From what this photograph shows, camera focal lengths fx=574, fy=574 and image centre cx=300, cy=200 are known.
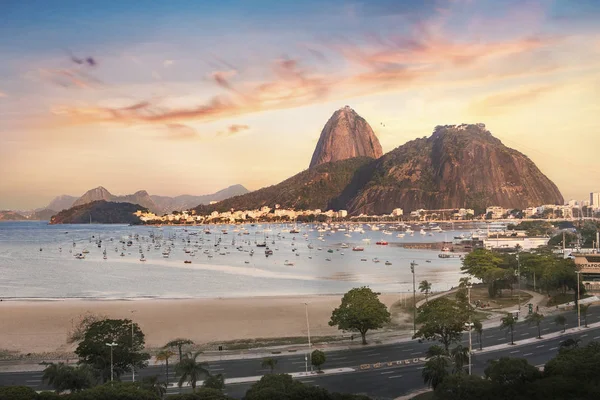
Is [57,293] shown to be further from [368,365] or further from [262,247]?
[262,247]

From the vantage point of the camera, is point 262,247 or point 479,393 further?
point 262,247

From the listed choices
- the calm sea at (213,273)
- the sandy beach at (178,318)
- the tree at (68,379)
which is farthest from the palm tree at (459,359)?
the calm sea at (213,273)

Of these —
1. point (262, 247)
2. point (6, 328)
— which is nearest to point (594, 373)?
point (6, 328)

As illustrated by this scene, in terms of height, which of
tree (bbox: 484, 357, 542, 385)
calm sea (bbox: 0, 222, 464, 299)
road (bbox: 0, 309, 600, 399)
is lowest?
calm sea (bbox: 0, 222, 464, 299)

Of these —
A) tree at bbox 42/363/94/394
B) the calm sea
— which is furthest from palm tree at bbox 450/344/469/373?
the calm sea

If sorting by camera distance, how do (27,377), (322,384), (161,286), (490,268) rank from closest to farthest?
(322,384), (27,377), (490,268), (161,286)

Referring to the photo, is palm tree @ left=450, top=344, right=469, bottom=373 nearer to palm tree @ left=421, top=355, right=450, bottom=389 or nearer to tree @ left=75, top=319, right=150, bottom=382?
palm tree @ left=421, top=355, right=450, bottom=389

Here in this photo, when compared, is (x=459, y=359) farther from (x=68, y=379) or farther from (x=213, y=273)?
(x=213, y=273)

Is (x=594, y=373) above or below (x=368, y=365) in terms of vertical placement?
above
